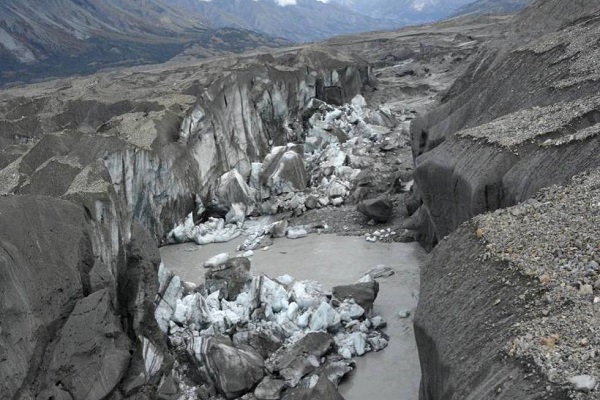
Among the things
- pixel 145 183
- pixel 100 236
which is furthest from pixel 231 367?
pixel 145 183

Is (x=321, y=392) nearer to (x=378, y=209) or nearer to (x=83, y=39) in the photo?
(x=378, y=209)

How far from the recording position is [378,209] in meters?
19.0

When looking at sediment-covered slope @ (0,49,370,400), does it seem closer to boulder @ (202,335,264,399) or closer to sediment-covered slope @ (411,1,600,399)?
boulder @ (202,335,264,399)

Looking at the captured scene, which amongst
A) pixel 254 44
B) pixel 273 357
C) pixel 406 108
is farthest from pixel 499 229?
pixel 254 44

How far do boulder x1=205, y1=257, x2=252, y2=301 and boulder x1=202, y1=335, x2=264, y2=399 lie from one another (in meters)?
2.75

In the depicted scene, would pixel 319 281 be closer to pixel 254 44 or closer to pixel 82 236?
pixel 82 236

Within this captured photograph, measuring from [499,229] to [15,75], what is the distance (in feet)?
409

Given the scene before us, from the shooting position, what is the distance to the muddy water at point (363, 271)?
1107 cm

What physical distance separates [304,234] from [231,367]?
27.6 ft

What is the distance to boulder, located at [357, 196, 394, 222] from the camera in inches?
747

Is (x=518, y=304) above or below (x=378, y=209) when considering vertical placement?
above

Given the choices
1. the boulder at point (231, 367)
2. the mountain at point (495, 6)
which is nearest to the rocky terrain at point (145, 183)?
the boulder at point (231, 367)

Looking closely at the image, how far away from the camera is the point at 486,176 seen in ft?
38.5

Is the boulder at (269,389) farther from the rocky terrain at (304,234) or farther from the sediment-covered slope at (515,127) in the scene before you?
the sediment-covered slope at (515,127)
